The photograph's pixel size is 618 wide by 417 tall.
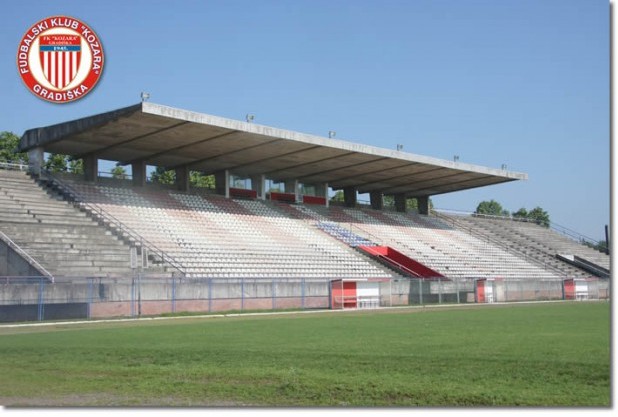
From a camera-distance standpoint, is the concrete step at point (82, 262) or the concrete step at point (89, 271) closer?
the concrete step at point (89, 271)

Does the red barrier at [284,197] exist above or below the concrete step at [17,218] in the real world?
above

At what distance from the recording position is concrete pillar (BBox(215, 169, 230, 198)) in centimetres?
5116

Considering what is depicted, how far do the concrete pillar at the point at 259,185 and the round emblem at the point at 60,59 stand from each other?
3756 centimetres

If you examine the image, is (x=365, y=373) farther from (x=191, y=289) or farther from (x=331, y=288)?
(x=331, y=288)

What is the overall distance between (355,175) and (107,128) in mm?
22740

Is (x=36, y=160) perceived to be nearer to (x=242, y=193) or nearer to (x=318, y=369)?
(x=242, y=193)

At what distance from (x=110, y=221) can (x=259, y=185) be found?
17760 mm

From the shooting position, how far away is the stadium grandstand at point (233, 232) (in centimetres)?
3006

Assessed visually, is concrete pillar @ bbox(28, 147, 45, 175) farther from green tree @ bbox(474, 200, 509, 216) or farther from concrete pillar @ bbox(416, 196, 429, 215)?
green tree @ bbox(474, 200, 509, 216)

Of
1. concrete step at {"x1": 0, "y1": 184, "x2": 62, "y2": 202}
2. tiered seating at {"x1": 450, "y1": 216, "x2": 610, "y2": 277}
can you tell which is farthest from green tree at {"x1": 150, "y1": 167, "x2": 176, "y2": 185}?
concrete step at {"x1": 0, "y1": 184, "x2": 62, "y2": 202}

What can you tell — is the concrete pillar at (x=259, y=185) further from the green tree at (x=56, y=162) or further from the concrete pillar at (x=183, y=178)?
the green tree at (x=56, y=162)

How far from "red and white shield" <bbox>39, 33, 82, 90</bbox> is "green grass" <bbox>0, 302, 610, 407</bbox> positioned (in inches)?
225

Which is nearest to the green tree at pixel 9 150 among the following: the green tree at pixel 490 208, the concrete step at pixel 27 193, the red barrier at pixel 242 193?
the red barrier at pixel 242 193

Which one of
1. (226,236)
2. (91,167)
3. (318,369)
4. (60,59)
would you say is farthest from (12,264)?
(318,369)
